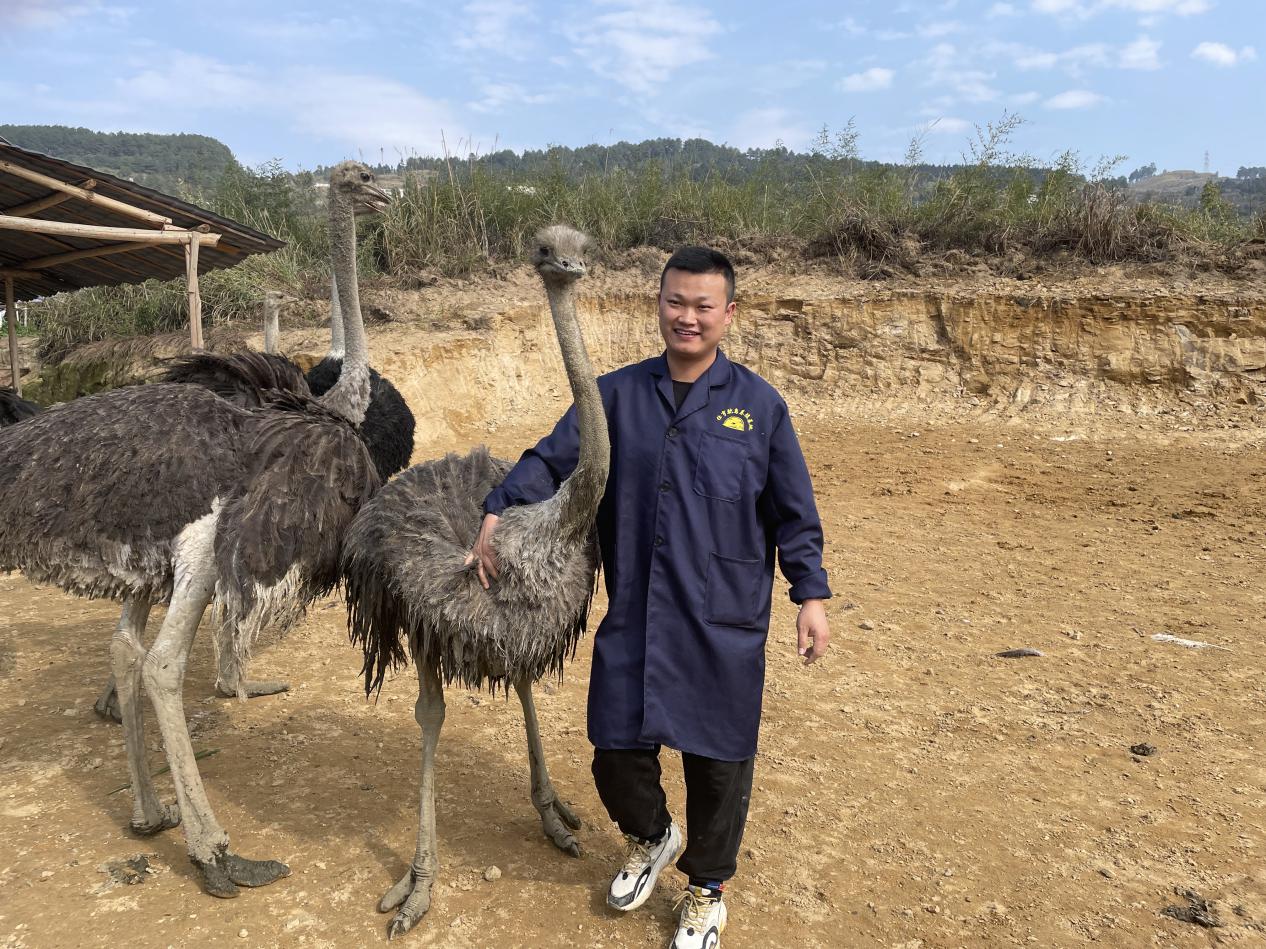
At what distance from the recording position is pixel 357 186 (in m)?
4.25

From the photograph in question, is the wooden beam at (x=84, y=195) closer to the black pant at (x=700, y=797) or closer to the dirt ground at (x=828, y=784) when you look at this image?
the dirt ground at (x=828, y=784)

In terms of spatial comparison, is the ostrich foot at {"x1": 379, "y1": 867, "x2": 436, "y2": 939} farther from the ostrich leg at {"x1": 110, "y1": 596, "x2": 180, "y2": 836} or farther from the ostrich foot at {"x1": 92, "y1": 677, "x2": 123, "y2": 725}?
the ostrich foot at {"x1": 92, "y1": 677, "x2": 123, "y2": 725}

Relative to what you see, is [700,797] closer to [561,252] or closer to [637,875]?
[637,875]

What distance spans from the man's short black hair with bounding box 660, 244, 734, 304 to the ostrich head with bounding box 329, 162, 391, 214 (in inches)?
89.8

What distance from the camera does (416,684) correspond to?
14.4ft

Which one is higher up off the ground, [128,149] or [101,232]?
[128,149]

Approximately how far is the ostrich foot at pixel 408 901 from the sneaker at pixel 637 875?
0.52m

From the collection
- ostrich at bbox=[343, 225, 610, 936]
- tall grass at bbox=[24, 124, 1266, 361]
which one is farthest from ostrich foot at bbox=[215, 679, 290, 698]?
tall grass at bbox=[24, 124, 1266, 361]

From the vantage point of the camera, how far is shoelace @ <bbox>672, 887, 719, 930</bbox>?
2.53 meters

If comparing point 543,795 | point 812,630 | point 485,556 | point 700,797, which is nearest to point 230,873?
point 543,795

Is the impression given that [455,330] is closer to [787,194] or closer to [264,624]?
[787,194]

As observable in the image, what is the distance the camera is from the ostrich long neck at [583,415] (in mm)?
2389

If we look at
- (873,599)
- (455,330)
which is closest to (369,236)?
(455,330)

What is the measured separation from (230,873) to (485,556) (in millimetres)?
1309
